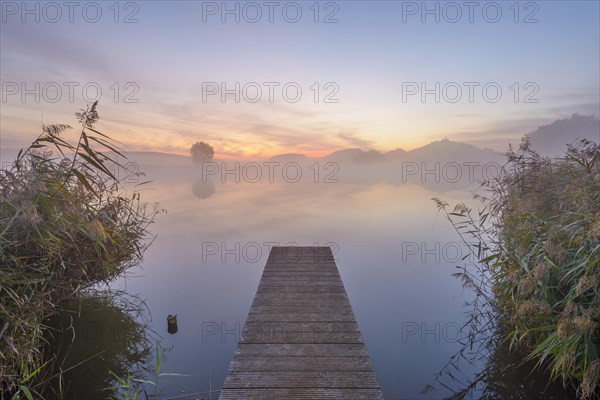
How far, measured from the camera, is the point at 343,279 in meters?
9.05

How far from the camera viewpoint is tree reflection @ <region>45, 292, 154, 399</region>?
13.9 feet

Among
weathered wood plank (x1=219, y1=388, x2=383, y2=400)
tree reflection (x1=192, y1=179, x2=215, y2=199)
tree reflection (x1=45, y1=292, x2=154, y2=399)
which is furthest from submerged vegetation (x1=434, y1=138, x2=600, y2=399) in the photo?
tree reflection (x1=192, y1=179, x2=215, y2=199)

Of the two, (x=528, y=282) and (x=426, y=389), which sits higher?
(x=528, y=282)

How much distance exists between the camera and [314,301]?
5164mm

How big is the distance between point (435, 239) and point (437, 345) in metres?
7.96

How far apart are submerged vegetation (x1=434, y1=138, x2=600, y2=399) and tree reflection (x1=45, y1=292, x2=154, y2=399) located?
422 cm

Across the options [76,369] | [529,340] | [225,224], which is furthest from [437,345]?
[225,224]

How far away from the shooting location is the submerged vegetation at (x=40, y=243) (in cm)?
335

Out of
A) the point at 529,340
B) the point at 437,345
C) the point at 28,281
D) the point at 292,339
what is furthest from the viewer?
the point at 437,345

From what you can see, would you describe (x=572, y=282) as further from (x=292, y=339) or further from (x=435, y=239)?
(x=435, y=239)

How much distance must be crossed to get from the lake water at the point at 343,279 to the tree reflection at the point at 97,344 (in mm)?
47
